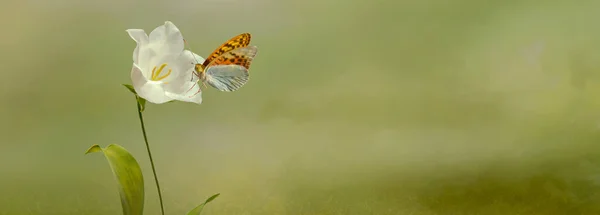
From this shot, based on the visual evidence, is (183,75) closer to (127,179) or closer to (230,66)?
(230,66)

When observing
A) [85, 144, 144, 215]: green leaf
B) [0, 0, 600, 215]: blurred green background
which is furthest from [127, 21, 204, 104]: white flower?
[0, 0, 600, 215]: blurred green background

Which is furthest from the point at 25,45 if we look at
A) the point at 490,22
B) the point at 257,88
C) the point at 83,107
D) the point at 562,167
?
the point at 562,167

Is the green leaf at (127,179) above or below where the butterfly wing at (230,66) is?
below

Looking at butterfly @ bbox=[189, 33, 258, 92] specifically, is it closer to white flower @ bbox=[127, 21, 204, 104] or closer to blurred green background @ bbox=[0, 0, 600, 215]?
white flower @ bbox=[127, 21, 204, 104]

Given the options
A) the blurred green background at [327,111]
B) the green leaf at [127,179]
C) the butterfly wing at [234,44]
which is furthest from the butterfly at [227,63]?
the blurred green background at [327,111]

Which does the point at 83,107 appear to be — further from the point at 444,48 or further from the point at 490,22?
the point at 490,22

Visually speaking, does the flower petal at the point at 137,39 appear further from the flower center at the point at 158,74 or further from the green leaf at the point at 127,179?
the green leaf at the point at 127,179

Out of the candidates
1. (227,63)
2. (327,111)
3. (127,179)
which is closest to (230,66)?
(227,63)
